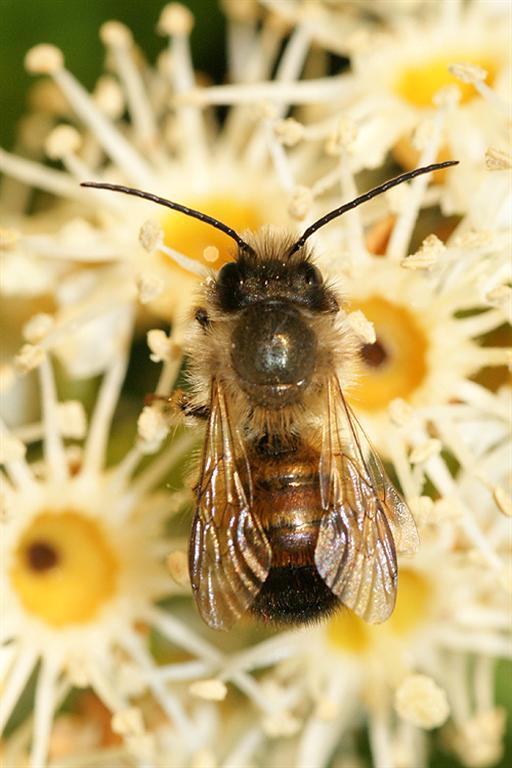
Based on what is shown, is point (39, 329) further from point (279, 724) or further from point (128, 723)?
point (279, 724)

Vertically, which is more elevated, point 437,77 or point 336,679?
point 437,77

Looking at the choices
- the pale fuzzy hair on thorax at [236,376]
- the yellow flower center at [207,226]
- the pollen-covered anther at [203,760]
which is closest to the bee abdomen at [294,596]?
the pale fuzzy hair on thorax at [236,376]

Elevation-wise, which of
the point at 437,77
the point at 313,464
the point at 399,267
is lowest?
the point at 313,464

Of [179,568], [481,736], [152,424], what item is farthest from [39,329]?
[481,736]

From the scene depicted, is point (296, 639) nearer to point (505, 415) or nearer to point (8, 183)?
point (505, 415)

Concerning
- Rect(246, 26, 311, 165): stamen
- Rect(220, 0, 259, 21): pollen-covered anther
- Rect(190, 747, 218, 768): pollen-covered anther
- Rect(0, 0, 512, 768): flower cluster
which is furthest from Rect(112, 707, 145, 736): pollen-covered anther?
Rect(220, 0, 259, 21): pollen-covered anther

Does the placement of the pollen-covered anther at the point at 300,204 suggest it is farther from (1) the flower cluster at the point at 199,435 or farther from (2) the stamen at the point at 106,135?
(2) the stamen at the point at 106,135

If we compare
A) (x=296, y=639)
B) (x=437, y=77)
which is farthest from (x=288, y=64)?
(x=296, y=639)
